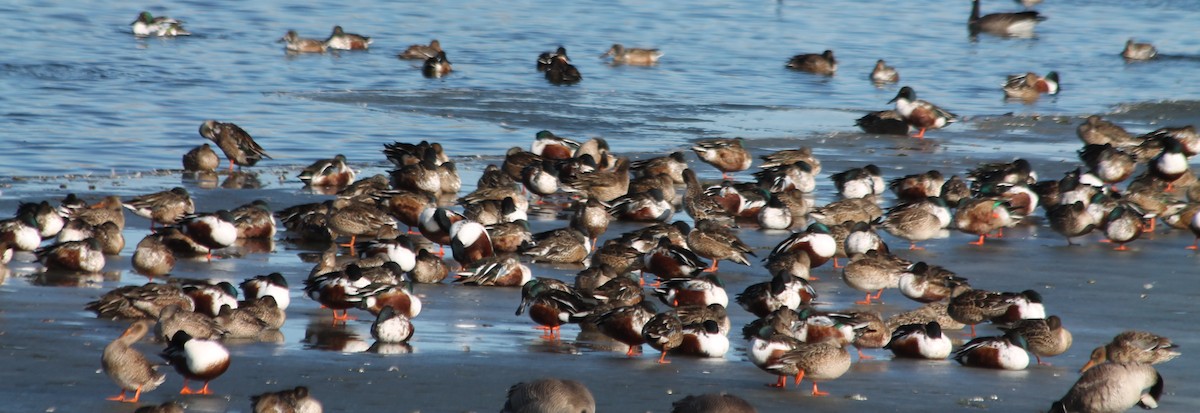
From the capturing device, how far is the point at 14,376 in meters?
8.82

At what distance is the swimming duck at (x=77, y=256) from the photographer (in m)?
12.0

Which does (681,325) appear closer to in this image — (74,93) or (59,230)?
(59,230)

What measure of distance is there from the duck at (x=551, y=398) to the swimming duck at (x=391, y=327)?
209 cm

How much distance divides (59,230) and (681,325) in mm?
6274

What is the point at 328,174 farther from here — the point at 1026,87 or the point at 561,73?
the point at 1026,87

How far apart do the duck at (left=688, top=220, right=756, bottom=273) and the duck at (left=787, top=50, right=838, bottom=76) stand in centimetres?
1953

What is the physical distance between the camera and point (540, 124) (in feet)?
78.7

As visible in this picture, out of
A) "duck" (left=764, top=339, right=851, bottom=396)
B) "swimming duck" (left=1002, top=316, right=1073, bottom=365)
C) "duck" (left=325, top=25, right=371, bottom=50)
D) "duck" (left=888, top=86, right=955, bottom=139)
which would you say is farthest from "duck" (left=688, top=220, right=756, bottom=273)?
"duck" (left=325, top=25, right=371, bottom=50)

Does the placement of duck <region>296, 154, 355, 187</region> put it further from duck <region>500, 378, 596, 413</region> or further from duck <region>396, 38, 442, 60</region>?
duck <region>396, 38, 442, 60</region>

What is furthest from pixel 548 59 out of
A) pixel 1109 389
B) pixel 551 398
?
pixel 551 398

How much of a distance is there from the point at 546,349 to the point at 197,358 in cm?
247

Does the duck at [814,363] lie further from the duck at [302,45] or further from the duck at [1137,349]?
the duck at [302,45]

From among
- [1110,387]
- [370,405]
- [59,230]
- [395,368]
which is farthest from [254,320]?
[1110,387]

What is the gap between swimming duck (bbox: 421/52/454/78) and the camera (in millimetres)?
30500
